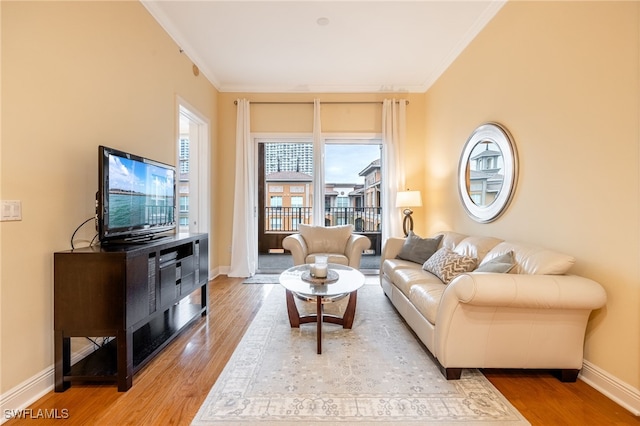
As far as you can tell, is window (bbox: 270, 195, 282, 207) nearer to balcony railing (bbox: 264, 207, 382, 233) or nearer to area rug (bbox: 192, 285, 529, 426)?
balcony railing (bbox: 264, 207, 382, 233)

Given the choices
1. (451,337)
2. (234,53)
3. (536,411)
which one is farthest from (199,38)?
(536,411)

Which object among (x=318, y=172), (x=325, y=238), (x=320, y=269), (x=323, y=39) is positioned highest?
(x=323, y=39)

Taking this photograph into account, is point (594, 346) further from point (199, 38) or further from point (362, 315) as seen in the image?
point (199, 38)

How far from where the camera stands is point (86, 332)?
165cm

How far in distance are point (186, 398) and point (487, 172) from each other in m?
3.24

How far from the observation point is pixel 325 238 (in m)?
3.90

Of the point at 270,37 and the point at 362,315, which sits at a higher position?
the point at 270,37

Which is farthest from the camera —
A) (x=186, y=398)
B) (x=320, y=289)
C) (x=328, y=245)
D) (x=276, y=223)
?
(x=276, y=223)

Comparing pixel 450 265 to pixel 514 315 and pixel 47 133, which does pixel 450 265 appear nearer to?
pixel 514 315

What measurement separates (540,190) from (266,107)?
3.88 metres

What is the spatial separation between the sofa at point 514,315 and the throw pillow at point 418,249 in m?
1.02

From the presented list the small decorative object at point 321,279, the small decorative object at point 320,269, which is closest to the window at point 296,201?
the small decorative object at point 321,279

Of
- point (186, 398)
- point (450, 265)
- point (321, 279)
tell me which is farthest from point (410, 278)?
→ point (186, 398)

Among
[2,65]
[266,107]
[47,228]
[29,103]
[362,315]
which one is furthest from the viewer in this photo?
[266,107]
